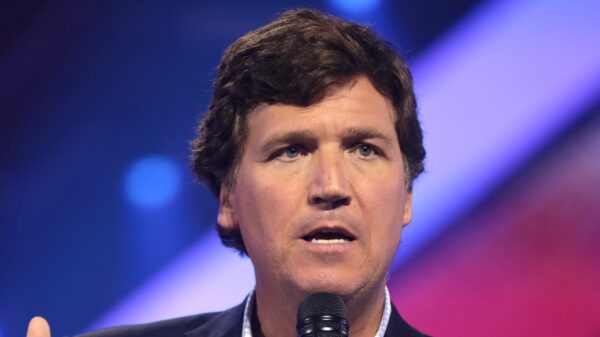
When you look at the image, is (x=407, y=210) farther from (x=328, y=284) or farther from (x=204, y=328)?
(x=204, y=328)

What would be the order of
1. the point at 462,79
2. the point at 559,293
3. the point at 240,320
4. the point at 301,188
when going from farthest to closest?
the point at 462,79 → the point at 559,293 → the point at 240,320 → the point at 301,188

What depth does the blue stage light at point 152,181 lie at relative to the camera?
8.37 ft

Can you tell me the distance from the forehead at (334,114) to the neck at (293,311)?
14.8 inches

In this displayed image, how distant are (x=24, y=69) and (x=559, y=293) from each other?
1.76 metres

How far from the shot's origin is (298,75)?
6.35ft

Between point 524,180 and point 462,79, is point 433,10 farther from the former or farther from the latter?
point 524,180

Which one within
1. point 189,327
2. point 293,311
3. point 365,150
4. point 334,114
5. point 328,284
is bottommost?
point 189,327

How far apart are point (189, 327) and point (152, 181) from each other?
50 centimetres

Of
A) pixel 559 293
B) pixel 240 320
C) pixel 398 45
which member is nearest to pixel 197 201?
pixel 240 320

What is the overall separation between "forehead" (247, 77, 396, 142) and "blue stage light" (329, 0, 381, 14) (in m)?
0.61

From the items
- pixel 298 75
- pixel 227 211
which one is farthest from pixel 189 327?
pixel 298 75

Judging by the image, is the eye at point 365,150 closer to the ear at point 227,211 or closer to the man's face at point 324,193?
the man's face at point 324,193

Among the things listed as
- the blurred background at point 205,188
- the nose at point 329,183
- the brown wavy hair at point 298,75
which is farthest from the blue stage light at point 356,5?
the nose at point 329,183

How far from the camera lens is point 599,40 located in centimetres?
248
